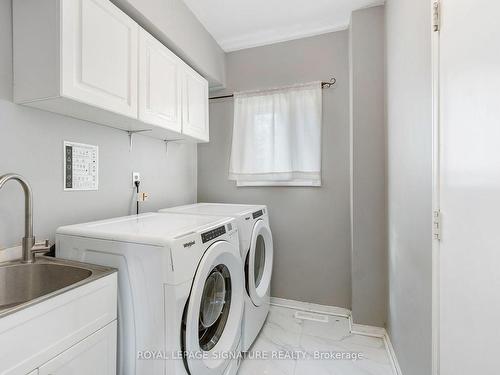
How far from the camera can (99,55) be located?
3.95ft

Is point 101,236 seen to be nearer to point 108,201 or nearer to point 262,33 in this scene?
point 108,201

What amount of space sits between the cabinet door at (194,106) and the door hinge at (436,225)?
1.68 meters

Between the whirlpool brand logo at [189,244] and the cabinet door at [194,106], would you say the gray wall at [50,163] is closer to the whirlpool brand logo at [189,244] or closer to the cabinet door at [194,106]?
the cabinet door at [194,106]

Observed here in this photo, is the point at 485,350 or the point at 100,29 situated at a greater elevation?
the point at 100,29

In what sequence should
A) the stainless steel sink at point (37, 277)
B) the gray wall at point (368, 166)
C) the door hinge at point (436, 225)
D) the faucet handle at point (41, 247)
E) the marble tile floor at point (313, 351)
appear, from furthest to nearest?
the gray wall at point (368, 166)
the marble tile floor at point (313, 351)
the faucet handle at point (41, 247)
the stainless steel sink at point (37, 277)
the door hinge at point (436, 225)

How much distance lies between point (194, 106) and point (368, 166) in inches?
60.9

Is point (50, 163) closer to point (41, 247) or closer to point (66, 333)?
point (41, 247)

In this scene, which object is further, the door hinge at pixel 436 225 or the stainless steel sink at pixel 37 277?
the stainless steel sink at pixel 37 277

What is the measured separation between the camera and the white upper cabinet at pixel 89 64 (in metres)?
1.07

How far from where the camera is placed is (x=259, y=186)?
2.49m

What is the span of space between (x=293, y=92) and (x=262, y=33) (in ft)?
Answer: 2.12

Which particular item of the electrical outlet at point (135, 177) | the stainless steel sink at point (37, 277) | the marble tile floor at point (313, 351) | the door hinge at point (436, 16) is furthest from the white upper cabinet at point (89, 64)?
the marble tile floor at point (313, 351)

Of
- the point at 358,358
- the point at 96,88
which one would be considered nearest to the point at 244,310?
the point at 358,358

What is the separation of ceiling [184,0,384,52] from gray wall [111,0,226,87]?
107mm
